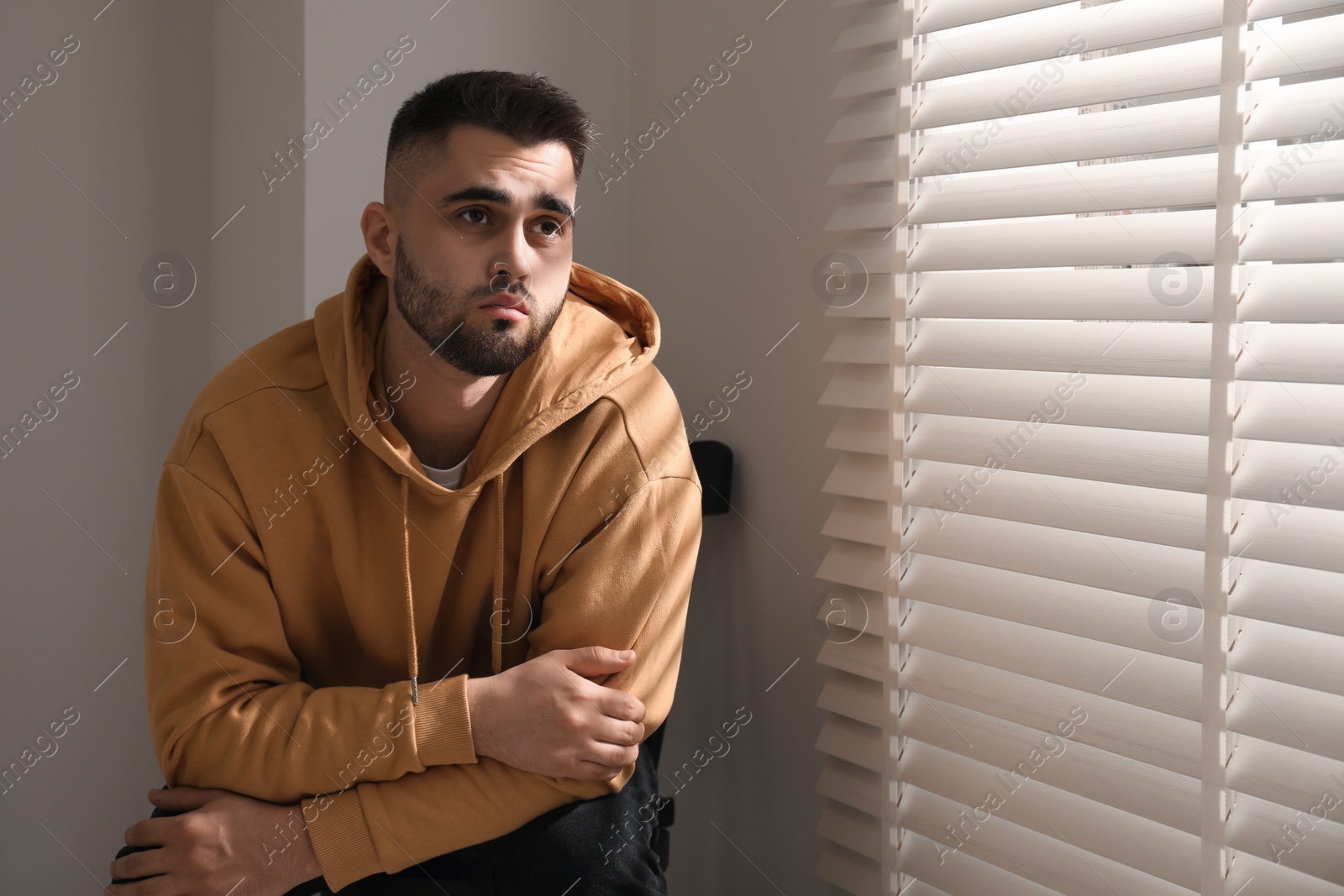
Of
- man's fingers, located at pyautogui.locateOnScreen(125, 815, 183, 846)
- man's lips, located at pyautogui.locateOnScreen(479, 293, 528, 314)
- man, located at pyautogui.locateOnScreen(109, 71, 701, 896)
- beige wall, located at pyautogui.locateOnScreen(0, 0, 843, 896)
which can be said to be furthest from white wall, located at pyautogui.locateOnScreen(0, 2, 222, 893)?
man's lips, located at pyautogui.locateOnScreen(479, 293, 528, 314)

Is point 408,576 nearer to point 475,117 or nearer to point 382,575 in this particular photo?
point 382,575

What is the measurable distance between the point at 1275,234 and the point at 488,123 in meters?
0.87

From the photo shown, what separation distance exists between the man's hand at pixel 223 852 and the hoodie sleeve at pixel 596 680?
0.03 m

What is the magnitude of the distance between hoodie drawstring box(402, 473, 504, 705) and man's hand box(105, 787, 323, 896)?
216mm

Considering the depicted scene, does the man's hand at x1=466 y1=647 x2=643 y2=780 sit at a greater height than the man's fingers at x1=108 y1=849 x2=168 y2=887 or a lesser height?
greater

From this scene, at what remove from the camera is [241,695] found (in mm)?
1121

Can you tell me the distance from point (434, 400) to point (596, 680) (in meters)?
0.43

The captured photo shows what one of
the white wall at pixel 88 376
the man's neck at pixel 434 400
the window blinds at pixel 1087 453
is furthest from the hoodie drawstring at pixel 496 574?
the white wall at pixel 88 376

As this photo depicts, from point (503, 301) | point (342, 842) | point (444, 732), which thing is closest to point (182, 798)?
point (342, 842)

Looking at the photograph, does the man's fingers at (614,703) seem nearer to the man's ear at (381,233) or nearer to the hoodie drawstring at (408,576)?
the hoodie drawstring at (408,576)

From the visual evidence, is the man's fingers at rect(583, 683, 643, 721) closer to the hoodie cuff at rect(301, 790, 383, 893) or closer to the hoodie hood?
the hoodie hood

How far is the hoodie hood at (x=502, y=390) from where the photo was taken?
1196 mm

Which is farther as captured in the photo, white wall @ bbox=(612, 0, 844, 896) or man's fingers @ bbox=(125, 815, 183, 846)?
white wall @ bbox=(612, 0, 844, 896)

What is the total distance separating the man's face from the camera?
120 centimetres
